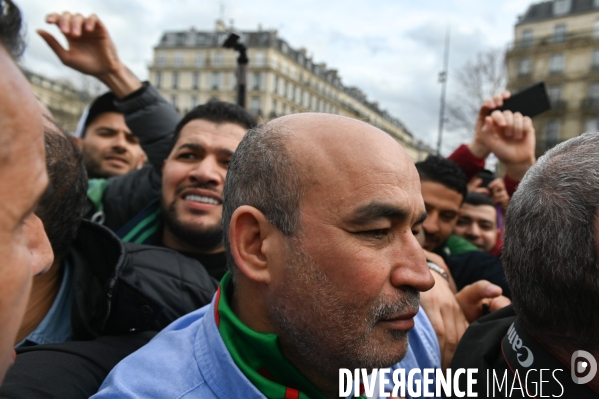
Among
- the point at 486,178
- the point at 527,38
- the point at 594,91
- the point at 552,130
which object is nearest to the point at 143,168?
the point at 486,178

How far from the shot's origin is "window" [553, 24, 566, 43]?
137 feet

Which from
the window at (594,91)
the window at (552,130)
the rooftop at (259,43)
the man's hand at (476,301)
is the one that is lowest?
the man's hand at (476,301)

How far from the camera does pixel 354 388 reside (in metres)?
1.46

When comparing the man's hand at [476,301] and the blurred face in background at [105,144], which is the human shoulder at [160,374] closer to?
the man's hand at [476,301]

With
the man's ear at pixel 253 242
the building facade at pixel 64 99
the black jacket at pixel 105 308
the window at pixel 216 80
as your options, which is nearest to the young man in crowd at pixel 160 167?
the black jacket at pixel 105 308

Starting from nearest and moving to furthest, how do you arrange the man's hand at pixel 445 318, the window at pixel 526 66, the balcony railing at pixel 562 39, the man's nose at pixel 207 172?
the man's hand at pixel 445 318, the man's nose at pixel 207 172, the balcony railing at pixel 562 39, the window at pixel 526 66

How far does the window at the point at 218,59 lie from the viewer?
68438mm

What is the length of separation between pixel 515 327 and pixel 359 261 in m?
0.71

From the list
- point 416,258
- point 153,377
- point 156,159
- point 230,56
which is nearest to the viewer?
point 153,377

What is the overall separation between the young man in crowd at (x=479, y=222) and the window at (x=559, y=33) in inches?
1775

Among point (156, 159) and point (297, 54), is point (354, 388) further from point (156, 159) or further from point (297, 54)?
point (297, 54)

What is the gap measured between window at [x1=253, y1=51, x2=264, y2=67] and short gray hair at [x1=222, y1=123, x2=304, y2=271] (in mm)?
67243

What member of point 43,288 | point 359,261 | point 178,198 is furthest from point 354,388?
point 178,198

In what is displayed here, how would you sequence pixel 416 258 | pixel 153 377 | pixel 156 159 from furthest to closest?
pixel 156 159 → pixel 416 258 → pixel 153 377
